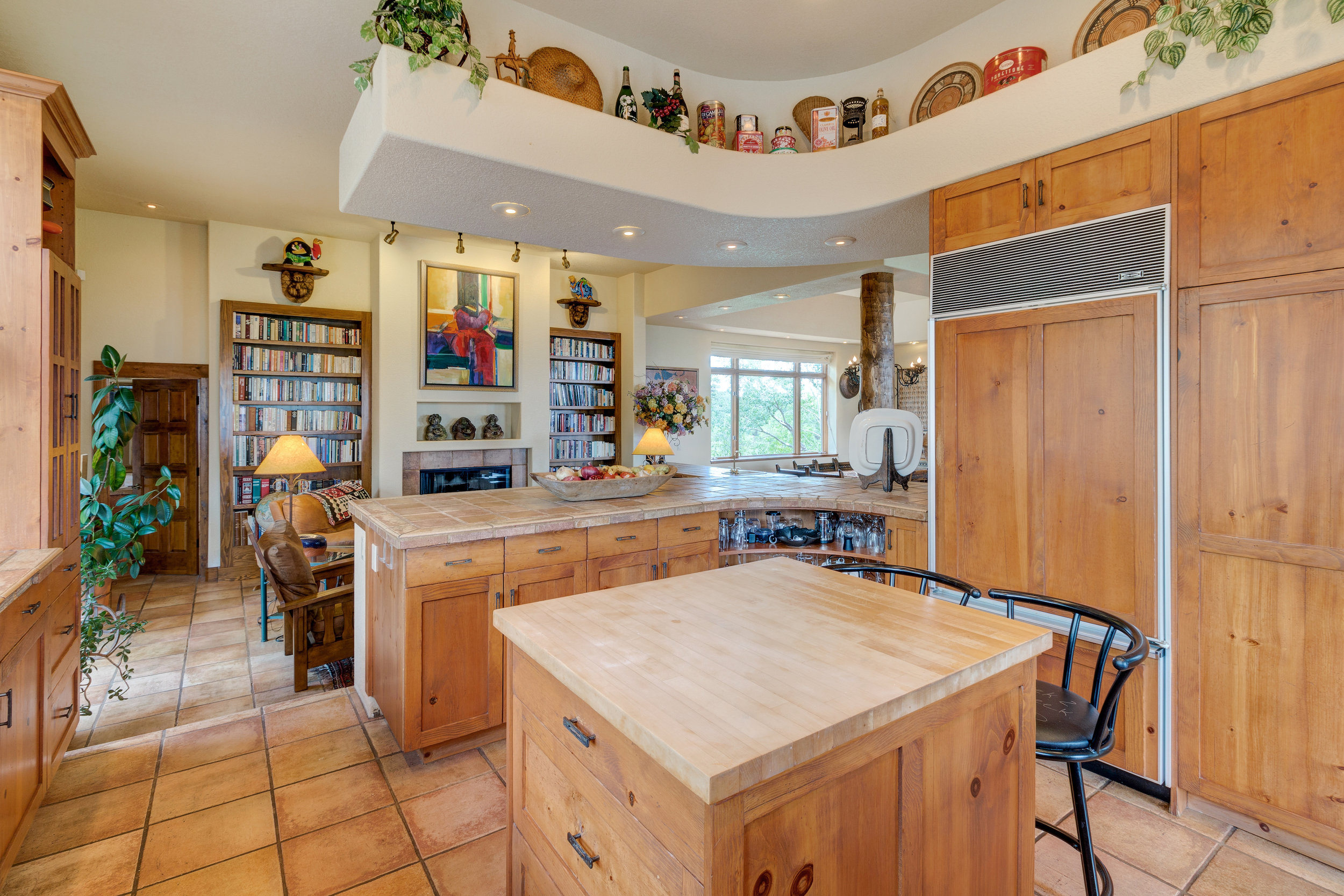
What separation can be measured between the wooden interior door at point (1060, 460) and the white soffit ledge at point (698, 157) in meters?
0.68

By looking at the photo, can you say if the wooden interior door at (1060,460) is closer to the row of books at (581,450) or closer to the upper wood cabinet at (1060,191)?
the upper wood cabinet at (1060,191)

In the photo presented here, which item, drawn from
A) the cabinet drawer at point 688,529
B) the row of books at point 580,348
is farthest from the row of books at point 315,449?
the cabinet drawer at point 688,529

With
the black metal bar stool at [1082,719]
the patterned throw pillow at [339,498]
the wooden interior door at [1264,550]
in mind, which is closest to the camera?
the black metal bar stool at [1082,719]

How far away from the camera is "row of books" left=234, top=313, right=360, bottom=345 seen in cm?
556

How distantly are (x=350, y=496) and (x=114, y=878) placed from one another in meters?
3.81

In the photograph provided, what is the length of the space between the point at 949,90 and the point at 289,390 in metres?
5.75

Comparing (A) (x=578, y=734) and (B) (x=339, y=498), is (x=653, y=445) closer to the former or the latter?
(B) (x=339, y=498)

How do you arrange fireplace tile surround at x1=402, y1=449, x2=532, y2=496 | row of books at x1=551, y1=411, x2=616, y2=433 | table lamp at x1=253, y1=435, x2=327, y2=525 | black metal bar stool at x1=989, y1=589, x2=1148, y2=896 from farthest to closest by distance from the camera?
row of books at x1=551, y1=411, x2=616, y2=433
fireplace tile surround at x1=402, y1=449, x2=532, y2=496
table lamp at x1=253, y1=435, x2=327, y2=525
black metal bar stool at x1=989, y1=589, x2=1148, y2=896

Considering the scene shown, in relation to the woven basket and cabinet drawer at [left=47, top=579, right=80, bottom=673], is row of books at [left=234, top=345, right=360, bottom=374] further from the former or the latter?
the woven basket

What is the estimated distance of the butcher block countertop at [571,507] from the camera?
255 cm

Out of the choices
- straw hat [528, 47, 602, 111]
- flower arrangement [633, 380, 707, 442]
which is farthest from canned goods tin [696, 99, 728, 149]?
flower arrangement [633, 380, 707, 442]

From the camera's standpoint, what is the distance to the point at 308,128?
3674 millimetres

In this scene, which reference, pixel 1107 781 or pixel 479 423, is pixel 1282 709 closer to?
pixel 1107 781

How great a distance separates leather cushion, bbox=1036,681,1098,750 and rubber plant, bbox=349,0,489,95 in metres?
2.70
